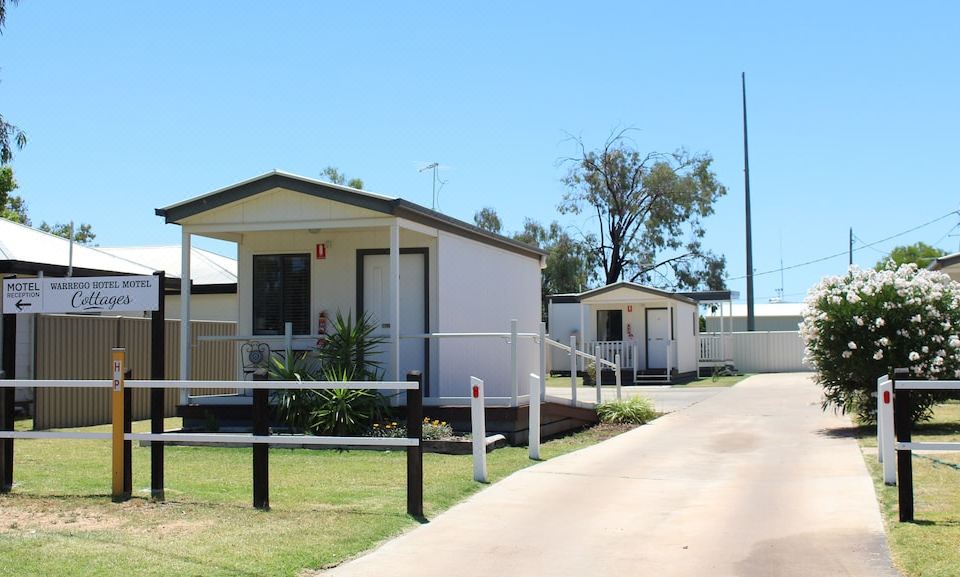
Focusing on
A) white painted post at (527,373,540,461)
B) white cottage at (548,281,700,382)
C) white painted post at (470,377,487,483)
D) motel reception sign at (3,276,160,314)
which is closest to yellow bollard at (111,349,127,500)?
motel reception sign at (3,276,160,314)

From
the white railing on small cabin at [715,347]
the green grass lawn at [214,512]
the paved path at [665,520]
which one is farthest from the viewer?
the white railing on small cabin at [715,347]

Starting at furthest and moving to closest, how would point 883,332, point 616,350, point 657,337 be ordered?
point 657,337
point 616,350
point 883,332

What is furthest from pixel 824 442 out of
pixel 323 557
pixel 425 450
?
pixel 323 557

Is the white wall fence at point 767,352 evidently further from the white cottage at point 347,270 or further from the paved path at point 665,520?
the paved path at point 665,520

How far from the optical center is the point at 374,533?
749 cm

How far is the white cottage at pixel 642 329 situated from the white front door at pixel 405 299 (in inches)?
597

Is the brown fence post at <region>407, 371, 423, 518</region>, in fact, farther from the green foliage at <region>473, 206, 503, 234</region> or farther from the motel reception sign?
the green foliage at <region>473, 206, 503, 234</region>

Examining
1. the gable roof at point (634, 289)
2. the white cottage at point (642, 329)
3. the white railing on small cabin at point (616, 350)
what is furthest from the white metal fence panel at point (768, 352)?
the white railing on small cabin at point (616, 350)

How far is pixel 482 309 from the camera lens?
1599cm

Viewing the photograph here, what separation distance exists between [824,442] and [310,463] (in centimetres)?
689

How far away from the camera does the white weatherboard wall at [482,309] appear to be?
14.7 meters

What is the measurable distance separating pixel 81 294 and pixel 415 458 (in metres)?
3.75

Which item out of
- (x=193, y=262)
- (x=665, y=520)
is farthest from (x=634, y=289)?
(x=665, y=520)

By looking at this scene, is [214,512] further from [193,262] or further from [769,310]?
[769,310]
